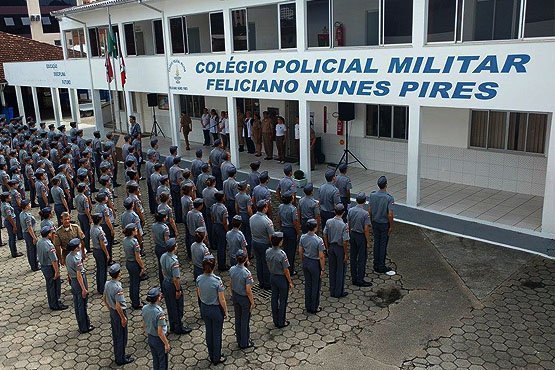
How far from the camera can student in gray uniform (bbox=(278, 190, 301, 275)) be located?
850 cm

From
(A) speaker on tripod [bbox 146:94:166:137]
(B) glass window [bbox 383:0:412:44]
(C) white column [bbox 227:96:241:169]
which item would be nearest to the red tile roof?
(A) speaker on tripod [bbox 146:94:166:137]

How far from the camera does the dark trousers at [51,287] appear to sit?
25.5 feet

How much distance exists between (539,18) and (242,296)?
7.62 m

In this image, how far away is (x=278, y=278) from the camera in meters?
7.02

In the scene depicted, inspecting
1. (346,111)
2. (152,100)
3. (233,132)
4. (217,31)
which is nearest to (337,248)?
(346,111)

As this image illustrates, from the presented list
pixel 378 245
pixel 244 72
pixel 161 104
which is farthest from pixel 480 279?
pixel 161 104

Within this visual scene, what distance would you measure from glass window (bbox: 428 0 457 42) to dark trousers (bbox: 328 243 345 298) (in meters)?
5.60

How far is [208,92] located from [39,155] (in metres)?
5.40

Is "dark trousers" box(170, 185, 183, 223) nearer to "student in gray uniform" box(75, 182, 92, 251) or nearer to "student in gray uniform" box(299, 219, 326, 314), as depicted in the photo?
"student in gray uniform" box(75, 182, 92, 251)

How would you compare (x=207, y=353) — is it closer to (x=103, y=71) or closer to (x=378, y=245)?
(x=378, y=245)

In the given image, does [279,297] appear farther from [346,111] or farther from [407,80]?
[346,111]

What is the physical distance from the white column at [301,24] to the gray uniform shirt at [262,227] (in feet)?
21.8

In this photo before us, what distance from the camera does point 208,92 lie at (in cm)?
1642

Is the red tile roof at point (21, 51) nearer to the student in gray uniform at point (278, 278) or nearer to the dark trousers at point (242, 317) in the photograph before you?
the student in gray uniform at point (278, 278)
